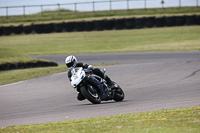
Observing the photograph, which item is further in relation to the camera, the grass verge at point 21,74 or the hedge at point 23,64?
the hedge at point 23,64

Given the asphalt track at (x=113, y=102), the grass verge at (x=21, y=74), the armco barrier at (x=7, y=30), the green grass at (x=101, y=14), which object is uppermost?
the green grass at (x=101, y=14)

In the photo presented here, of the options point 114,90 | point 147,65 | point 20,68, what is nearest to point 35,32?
point 20,68

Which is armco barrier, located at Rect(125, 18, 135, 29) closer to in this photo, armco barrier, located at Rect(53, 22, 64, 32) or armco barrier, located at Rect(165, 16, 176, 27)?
armco barrier, located at Rect(165, 16, 176, 27)

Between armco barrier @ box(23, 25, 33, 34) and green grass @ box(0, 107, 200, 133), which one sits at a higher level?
armco barrier @ box(23, 25, 33, 34)

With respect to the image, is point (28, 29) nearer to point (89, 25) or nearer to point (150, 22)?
point (89, 25)

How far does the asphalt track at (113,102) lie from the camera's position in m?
8.27

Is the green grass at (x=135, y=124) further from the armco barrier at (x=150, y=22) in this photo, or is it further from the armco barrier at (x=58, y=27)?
the armco barrier at (x=58, y=27)

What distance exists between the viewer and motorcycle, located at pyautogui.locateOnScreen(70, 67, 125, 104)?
8.89 m

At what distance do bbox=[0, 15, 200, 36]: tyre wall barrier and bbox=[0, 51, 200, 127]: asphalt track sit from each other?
17.6m

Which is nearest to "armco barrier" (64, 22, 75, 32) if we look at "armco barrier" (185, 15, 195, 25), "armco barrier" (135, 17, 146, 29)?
"armco barrier" (135, 17, 146, 29)

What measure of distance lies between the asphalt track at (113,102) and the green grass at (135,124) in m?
0.78

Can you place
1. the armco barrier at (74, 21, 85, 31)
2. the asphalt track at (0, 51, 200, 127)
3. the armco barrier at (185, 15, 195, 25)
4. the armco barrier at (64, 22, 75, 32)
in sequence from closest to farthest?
the asphalt track at (0, 51, 200, 127) → the armco barrier at (185, 15, 195, 25) → the armco barrier at (74, 21, 85, 31) → the armco barrier at (64, 22, 75, 32)

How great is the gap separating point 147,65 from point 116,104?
28.1ft

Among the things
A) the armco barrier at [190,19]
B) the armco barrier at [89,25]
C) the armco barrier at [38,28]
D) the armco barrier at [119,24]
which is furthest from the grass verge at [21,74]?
the armco barrier at [38,28]
